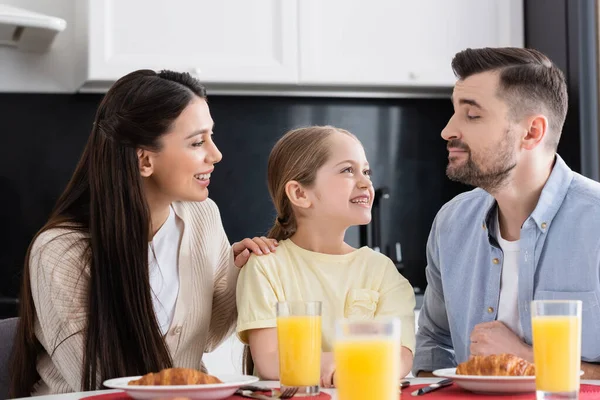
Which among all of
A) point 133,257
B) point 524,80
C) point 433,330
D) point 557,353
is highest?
point 524,80

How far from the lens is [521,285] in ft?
6.72

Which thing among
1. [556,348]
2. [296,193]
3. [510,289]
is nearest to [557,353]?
[556,348]

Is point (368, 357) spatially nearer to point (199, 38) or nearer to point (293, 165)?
point (293, 165)

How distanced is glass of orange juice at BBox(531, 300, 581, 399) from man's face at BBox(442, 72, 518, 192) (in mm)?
856

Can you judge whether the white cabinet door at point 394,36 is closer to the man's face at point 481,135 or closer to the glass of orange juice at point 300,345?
the man's face at point 481,135

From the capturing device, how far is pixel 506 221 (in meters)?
2.19

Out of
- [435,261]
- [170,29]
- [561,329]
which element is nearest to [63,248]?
[435,261]

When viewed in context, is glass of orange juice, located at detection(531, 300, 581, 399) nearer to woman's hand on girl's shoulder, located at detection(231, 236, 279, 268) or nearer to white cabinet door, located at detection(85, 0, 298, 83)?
woman's hand on girl's shoulder, located at detection(231, 236, 279, 268)

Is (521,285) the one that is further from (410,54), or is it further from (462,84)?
(410,54)

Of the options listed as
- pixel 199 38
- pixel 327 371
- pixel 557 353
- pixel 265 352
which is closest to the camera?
pixel 557 353

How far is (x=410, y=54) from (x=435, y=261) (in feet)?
5.43

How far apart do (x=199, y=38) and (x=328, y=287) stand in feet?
5.97

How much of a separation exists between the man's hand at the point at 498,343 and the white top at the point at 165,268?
0.68 meters

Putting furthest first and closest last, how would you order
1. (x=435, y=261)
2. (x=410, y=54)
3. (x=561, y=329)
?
(x=410, y=54) < (x=435, y=261) < (x=561, y=329)
